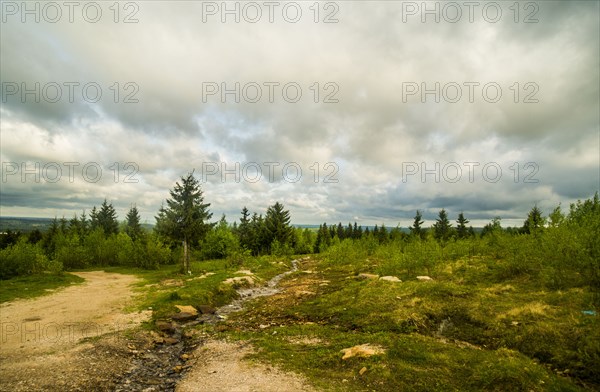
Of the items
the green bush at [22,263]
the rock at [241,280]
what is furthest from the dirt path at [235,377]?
the green bush at [22,263]

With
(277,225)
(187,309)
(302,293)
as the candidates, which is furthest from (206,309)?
(277,225)

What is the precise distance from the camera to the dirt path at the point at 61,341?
11.2 meters

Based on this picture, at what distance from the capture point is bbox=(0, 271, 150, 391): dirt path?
11.2 meters

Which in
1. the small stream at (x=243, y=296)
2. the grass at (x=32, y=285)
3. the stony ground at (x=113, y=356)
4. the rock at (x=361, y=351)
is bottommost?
the small stream at (x=243, y=296)

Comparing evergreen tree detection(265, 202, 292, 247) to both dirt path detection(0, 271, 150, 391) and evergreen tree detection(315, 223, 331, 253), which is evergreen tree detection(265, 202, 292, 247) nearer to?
evergreen tree detection(315, 223, 331, 253)

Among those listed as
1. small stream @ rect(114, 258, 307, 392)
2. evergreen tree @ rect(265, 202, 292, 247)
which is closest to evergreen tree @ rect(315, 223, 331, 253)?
evergreen tree @ rect(265, 202, 292, 247)

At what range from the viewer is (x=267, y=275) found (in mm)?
44719

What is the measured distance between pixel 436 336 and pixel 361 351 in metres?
5.53

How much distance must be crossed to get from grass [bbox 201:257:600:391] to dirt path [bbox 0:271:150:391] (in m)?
5.81

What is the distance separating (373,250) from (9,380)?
5864 cm

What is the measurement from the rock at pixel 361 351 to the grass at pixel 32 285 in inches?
1106

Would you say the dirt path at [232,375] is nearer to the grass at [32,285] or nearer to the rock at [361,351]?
the rock at [361,351]

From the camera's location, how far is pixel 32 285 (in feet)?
98.7

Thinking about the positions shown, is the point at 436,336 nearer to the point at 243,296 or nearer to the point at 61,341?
the point at 243,296
